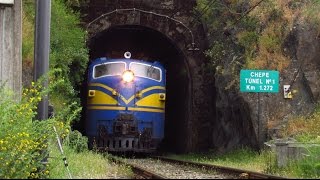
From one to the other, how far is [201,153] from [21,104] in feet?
40.5

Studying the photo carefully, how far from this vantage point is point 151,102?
19656 millimetres

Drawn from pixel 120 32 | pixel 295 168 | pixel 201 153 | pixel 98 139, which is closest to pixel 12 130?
pixel 295 168

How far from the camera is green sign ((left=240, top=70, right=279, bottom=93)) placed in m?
15.5

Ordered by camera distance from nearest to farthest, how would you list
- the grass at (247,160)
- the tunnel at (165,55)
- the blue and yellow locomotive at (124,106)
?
the grass at (247,160) → the blue and yellow locomotive at (124,106) → the tunnel at (165,55)

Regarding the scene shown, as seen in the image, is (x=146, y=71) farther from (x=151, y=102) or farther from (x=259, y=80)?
(x=259, y=80)

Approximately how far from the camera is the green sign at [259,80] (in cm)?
1548

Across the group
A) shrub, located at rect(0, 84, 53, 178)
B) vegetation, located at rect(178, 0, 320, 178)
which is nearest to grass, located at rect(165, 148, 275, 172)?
vegetation, located at rect(178, 0, 320, 178)

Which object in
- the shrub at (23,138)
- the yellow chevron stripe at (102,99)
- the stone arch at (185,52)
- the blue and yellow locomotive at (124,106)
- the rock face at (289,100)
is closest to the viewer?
the shrub at (23,138)

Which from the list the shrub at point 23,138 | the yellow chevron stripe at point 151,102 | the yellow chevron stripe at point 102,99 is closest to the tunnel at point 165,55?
the yellow chevron stripe at point 151,102

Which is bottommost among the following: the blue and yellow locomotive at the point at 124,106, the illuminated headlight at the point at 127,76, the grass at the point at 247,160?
the grass at the point at 247,160

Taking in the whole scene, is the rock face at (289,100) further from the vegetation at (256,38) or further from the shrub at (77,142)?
the shrub at (77,142)

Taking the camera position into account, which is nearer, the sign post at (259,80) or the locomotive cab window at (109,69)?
the sign post at (259,80)

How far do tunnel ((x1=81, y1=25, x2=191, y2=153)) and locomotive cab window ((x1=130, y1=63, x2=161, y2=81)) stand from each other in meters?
2.75

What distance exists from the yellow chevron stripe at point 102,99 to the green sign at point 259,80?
527 cm
